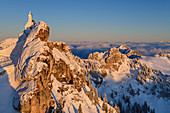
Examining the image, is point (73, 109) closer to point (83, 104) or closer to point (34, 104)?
point (83, 104)

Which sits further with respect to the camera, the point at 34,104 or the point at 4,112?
→ the point at 34,104

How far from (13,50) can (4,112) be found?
2546 inches

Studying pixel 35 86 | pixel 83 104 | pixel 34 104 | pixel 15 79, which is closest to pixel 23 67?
Answer: pixel 15 79

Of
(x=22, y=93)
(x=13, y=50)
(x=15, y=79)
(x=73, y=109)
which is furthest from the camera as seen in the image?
(x=13, y=50)

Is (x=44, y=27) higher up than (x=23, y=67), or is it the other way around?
(x=44, y=27)

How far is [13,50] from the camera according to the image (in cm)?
9681

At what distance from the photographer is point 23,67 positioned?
57375 millimetres

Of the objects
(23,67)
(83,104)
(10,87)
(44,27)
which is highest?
(44,27)

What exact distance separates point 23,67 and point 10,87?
9.97m

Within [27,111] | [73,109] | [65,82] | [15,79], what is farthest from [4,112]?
[65,82]

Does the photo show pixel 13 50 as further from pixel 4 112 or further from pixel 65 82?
pixel 4 112

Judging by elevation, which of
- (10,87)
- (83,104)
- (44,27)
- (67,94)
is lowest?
(83,104)

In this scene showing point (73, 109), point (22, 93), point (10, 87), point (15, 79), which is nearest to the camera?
point (22, 93)

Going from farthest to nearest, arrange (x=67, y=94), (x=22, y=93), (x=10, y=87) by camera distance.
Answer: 1. (x=67, y=94)
2. (x=10, y=87)
3. (x=22, y=93)
